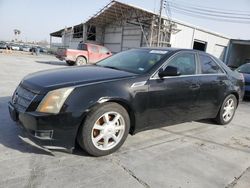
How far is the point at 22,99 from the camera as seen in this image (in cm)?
338

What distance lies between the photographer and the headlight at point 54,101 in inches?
121

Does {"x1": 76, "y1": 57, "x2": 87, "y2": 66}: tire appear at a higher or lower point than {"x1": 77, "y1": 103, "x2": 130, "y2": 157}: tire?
lower

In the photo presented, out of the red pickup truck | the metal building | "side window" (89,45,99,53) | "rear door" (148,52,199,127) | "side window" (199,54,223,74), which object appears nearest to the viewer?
"rear door" (148,52,199,127)

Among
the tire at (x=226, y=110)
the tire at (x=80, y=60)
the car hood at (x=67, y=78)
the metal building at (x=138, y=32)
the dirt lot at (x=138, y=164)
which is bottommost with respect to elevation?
the tire at (x=80, y=60)

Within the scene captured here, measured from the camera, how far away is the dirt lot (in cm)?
286

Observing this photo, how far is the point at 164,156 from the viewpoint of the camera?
3.67 metres

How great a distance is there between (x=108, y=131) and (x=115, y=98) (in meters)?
0.46

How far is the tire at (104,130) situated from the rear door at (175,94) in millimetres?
540

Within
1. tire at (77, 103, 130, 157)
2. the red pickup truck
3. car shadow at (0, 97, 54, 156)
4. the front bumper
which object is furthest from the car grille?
the red pickup truck

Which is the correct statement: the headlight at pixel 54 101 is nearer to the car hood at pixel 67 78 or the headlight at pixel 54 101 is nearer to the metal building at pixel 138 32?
the car hood at pixel 67 78

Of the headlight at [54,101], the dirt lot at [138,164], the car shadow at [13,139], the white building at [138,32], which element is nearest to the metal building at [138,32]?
the white building at [138,32]

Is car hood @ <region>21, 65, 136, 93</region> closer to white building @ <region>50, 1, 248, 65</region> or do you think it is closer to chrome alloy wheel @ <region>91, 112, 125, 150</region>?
chrome alloy wheel @ <region>91, 112, 125, 150</region>

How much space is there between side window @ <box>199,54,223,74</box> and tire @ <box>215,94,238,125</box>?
680 millimetres

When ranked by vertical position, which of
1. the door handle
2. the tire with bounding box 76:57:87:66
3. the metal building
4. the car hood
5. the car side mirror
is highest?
the metal building
